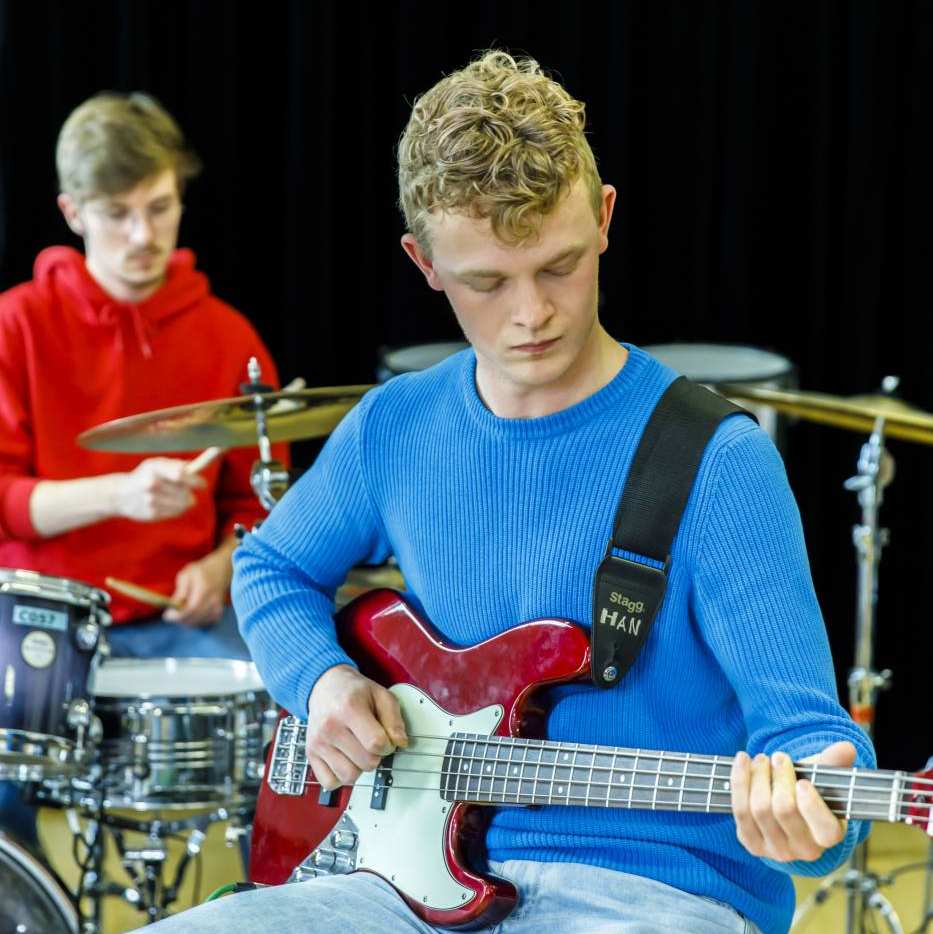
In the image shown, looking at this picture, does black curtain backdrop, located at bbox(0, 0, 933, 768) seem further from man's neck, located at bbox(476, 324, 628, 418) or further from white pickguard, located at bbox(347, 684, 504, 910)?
white pickguard, located at bbox(347, 684, 504, 910)

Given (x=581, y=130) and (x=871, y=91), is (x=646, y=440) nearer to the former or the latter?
(x=581, y=130)

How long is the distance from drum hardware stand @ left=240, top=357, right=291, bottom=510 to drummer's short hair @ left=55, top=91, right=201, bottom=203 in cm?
62

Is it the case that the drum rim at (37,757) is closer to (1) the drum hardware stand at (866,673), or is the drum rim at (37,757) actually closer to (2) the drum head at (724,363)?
(2) the drum head at (724,363)

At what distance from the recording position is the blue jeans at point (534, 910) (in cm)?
152

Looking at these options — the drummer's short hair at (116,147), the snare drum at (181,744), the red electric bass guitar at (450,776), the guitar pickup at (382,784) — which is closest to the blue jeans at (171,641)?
the snare drum at (181,744)

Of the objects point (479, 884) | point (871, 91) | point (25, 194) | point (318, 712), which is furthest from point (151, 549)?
point (871, 91)

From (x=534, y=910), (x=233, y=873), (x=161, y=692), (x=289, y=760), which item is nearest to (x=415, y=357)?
(x=161, y=692)

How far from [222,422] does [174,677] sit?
1.63 ft

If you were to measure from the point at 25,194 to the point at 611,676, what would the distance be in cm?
226

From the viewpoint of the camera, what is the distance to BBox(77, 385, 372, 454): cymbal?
8.05 feet

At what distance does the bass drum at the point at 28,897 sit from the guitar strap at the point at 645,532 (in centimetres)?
113

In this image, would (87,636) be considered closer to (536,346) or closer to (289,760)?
(289,760)

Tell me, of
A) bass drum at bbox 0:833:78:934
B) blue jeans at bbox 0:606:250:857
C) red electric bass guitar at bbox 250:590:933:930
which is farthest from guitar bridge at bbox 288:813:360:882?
blue jeans at bbox 0:606:250:857

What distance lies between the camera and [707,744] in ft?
5.30
